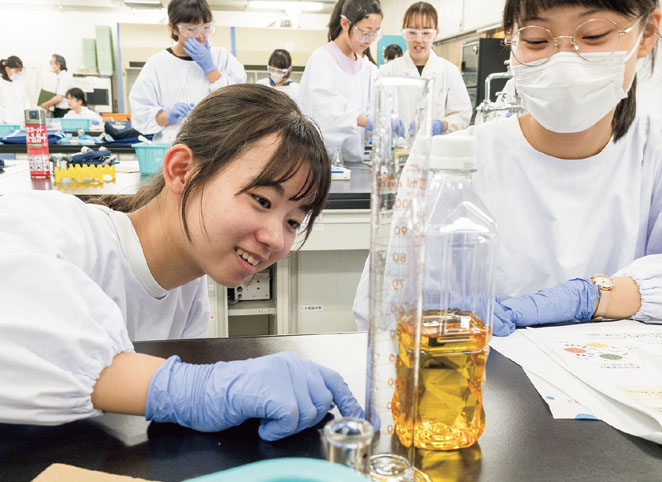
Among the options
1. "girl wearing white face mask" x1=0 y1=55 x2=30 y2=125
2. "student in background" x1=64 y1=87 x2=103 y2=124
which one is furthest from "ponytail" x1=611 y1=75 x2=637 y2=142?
"girl wearing white face mask" x1=0 y1=55 x2=30 y2=125

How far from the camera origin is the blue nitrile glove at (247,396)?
1.93 ft

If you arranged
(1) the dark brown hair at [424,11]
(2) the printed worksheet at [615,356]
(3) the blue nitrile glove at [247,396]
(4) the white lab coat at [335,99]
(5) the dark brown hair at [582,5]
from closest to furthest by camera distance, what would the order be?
(3) the blue nitrile glove at [247,396]
(2) the printed worksheet at [615,356]
(5) the dark brown hair at [582,5]
(4) the white lab coat at [335,99]
(1) the dark brown hair at [424,11]

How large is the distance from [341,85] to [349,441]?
341 cm

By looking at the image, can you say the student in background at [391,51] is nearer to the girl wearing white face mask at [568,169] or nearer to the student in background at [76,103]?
the student in background at [76,103]

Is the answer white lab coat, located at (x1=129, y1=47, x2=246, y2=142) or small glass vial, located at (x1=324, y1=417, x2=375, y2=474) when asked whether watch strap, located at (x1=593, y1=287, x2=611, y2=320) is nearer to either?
small glass vial, located at (x1=324, y1=417, x2=375, y2=474)

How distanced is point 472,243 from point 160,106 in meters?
3.37

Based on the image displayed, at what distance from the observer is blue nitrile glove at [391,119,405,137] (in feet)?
1.46

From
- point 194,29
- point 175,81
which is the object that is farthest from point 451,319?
point 175,81

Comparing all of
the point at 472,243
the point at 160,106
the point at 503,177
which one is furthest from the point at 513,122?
the point at 160,106

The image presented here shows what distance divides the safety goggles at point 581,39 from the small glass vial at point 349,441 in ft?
3.22

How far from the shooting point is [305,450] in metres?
0.57

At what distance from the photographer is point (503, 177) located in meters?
1.31

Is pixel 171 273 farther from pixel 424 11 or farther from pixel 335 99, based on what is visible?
pixel 424 11

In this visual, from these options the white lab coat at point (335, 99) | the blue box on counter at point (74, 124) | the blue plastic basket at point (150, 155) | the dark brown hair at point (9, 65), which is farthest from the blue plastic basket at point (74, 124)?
the blue plastic basket at point (150, 155)
